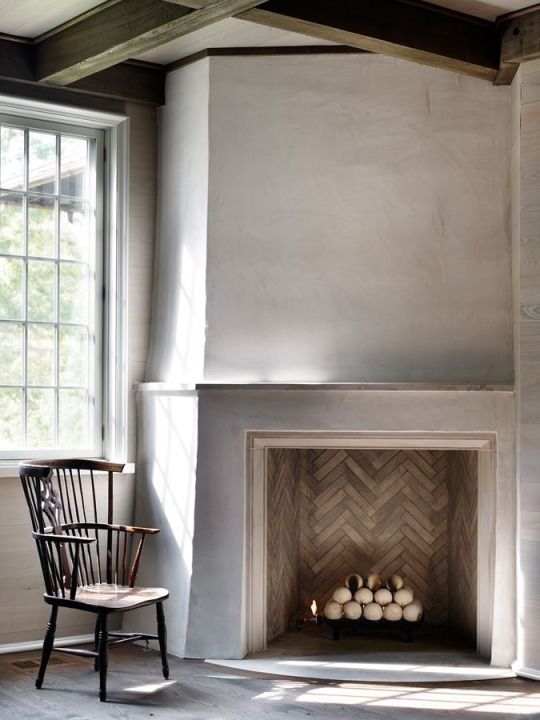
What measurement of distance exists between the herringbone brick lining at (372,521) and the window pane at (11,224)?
1.76 m

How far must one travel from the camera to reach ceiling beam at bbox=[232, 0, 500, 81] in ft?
13.4

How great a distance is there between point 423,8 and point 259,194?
1129mm

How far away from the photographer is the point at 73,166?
5.18 metres

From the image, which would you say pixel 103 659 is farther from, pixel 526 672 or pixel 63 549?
pixel 526 672

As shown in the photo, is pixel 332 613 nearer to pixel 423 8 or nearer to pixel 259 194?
pixel 259 194

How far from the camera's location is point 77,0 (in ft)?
14.3

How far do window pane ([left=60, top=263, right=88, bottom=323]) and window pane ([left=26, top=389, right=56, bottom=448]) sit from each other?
40 centimetres

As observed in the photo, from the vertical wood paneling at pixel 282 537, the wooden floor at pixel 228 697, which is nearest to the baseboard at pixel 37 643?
the wooden floor at pixel 228 697

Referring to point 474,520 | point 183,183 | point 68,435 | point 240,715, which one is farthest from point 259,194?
point 240,715

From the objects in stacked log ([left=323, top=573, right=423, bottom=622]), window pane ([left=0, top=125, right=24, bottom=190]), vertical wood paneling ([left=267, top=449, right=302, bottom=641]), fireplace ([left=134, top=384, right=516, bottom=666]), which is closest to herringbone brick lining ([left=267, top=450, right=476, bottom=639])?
vertical wood paneling ([left=267, top=449, right=302, bottom=641])

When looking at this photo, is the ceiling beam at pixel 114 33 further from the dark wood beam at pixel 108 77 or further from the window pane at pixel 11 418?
the window pane at pixel 11 418

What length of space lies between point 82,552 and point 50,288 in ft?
4.56

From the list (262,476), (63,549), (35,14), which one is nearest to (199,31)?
(35,14)

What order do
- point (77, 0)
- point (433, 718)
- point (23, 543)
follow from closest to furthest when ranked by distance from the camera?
point (433, 718) < point (77, 0) < point (23, 543)
